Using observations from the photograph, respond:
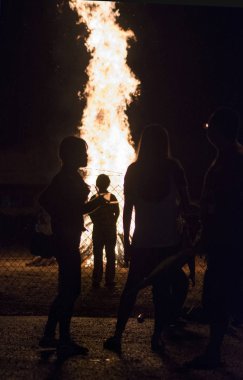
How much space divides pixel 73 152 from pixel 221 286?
→ 5.36 feet

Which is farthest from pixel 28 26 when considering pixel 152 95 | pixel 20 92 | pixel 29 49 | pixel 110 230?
pixel 110 230

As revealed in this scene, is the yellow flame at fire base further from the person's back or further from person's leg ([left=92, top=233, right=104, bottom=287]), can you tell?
the person's back

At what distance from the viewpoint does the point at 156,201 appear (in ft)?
15.1

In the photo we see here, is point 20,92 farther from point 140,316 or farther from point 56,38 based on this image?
point 140,316

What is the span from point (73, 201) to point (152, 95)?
1431 centimetres

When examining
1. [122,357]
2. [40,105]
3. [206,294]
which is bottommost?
[122,357]

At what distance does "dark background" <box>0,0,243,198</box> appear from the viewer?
15.4 m

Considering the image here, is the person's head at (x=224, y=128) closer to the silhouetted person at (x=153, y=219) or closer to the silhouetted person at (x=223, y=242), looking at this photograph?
the silhouetted person at (x=223, y=242)

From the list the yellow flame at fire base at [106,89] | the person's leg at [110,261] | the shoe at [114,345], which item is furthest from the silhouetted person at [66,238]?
the yellow flame at fire base at [106,89]

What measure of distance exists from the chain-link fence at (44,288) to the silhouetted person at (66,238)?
1.92 feet

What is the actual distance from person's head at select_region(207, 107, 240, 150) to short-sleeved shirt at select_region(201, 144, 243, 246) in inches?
3.5

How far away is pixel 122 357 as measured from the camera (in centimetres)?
438

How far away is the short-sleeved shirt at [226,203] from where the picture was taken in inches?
168

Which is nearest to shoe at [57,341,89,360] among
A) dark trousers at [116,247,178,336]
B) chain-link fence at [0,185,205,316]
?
dark trousers at [116,247,178,336]
